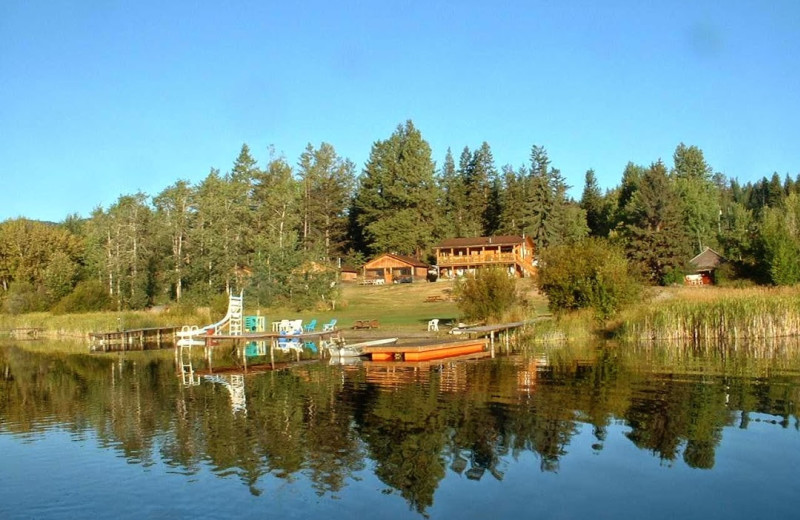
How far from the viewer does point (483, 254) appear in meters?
88.9

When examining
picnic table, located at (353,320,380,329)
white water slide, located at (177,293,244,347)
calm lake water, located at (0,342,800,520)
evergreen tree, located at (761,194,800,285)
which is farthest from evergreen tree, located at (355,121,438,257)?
calm lake water, located at (0,342,800,520)

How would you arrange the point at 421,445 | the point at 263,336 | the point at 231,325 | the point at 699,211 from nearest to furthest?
1. the point at 421,445
2. the point at 263,336
3. the point at 231,325
4. the point at 699,211

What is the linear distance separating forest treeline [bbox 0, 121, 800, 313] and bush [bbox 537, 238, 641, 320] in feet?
7.90

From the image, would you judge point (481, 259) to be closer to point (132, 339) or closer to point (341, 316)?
point (341, 316)

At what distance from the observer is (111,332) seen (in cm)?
5294


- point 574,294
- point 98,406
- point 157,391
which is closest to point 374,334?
point 574,294

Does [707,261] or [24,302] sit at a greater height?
[707,261]

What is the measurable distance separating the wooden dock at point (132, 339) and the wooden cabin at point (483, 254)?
39.6 meters

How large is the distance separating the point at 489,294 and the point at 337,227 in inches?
2716

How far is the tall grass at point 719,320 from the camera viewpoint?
35750mm

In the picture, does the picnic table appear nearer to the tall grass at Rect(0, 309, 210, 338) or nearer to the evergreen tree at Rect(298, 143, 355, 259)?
the tall grass at Rect(0, 309, 210, 338)

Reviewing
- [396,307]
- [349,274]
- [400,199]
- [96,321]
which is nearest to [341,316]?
[396,307]

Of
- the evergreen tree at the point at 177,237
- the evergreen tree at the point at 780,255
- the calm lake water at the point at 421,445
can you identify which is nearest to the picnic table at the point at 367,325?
the calm lake water at the point at 421,445

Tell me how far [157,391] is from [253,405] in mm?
5984
